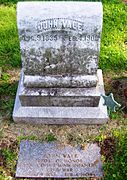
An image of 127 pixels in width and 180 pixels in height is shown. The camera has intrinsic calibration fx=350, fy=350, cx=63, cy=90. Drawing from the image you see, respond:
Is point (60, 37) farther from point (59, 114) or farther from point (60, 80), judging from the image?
point (59, 114)

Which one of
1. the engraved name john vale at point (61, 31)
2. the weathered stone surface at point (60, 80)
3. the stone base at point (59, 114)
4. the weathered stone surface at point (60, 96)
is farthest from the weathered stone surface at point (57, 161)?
the engraved name john vale at point (61, 31)

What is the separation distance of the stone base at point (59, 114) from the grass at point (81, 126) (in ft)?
0.31

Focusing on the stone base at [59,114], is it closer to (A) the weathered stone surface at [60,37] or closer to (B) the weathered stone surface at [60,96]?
(B) the weathered stone surface at [60,96]

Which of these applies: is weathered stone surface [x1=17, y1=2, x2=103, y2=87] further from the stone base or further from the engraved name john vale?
the stone base

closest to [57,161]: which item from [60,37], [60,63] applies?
[60,63]

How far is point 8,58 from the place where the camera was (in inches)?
227

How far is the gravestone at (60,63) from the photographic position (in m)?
4.02

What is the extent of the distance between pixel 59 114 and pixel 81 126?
36 cm

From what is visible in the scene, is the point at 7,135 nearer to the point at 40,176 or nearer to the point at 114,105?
the point at 40,176

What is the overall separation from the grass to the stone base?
0.09 meters

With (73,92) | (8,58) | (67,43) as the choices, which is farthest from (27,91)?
(8,58)

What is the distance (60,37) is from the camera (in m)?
4.18

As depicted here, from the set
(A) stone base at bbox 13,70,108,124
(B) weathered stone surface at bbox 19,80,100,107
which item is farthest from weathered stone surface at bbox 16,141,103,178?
(B) weathered stone surface at bbox 19,80,100,107

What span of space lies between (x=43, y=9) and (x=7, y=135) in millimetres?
1787
